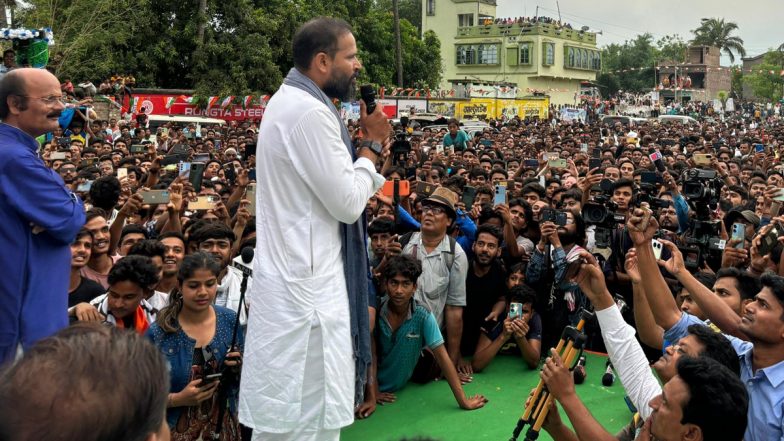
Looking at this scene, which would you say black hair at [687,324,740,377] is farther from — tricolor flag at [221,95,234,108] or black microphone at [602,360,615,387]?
tricolor flag at [221,95,234,108]

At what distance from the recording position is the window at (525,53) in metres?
57.8

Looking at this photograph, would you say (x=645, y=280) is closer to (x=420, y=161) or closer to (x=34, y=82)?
(x=34, y=82)

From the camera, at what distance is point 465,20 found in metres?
62.8

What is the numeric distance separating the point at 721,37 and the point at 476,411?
8012cm

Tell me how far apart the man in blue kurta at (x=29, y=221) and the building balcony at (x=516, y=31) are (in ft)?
190

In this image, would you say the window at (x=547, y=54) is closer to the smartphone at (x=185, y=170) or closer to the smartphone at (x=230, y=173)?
the smartphone at (x=230, y=173)

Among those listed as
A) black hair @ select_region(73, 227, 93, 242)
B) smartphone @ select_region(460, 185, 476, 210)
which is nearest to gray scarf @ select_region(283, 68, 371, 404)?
black hair @ select_region(73, 227, 93, 242)

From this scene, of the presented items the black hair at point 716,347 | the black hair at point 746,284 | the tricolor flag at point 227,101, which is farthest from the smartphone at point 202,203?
the tricolor flag at point 227,101

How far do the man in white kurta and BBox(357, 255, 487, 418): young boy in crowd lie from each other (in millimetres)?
2555

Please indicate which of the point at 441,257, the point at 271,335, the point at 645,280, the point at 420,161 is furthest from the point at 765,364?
the point at 420,161

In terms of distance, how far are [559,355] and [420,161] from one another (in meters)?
10.7

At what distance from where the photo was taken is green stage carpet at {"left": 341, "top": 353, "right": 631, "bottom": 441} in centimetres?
452

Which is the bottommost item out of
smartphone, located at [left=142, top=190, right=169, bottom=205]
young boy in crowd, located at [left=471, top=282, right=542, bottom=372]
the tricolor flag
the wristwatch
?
young boy in crowd, located at [left=471, top=282, right=542, bottom=372]

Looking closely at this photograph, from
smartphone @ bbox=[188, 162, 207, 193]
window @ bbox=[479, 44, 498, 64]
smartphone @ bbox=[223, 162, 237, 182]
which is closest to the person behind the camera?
smartphone @ bbox=[188, 162, 207, 193]
